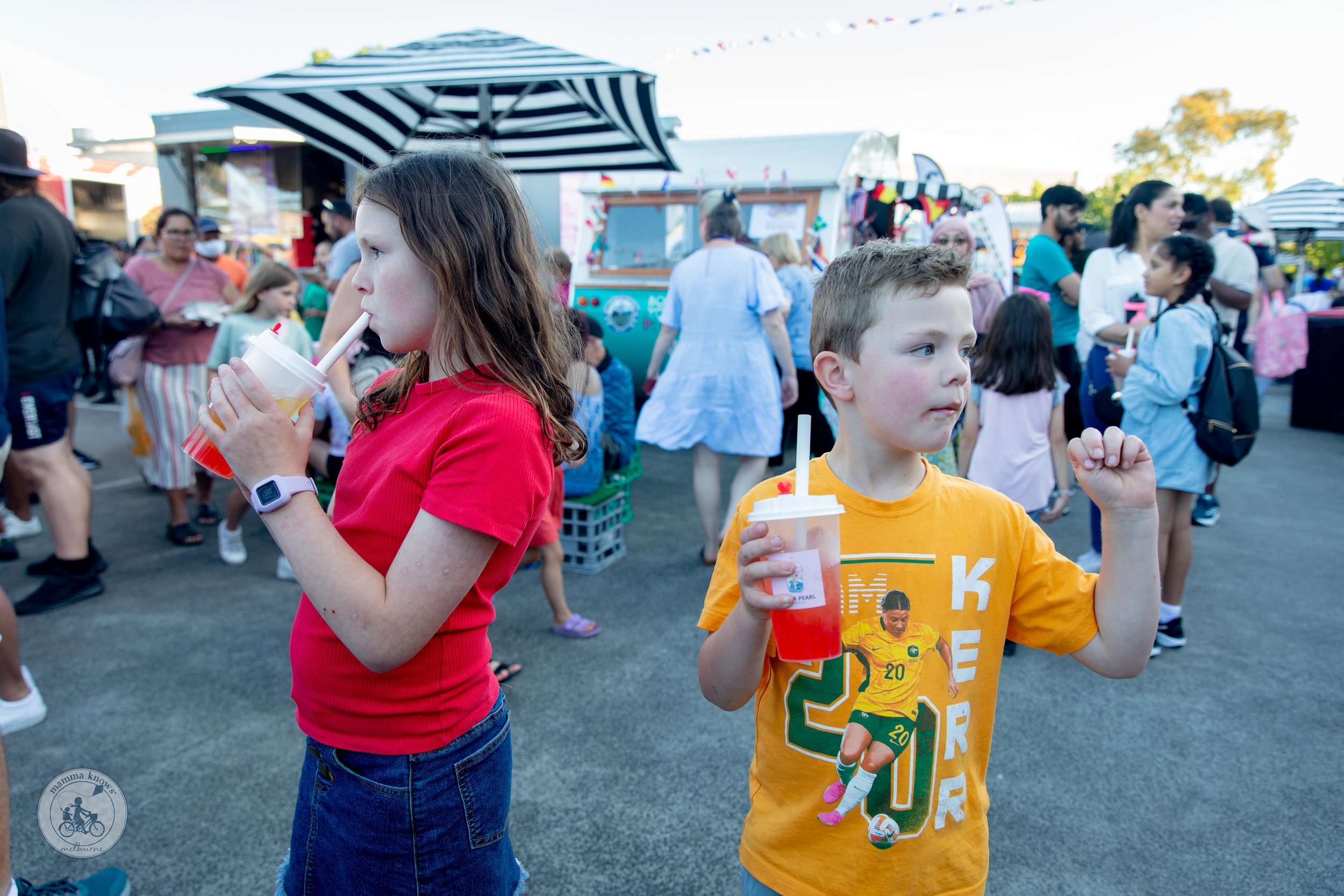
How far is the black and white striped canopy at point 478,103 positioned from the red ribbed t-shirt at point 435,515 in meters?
3.03

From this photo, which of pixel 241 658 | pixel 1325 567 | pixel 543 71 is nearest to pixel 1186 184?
pixel 1325 567

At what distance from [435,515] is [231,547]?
409cm

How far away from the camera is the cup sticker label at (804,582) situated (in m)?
1.05

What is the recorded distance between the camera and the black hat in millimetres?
3531

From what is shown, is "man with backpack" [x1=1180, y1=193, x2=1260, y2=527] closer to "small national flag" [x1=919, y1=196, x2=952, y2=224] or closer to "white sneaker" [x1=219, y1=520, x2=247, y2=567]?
"small national flag" [x1=919, y1=196, x2=952, y2=224]

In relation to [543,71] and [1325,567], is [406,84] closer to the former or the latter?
[543,71]

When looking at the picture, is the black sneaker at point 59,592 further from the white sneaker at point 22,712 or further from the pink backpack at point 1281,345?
the pink backpack at point 1281,345

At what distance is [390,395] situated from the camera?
1.44 m

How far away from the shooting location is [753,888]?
1.33m

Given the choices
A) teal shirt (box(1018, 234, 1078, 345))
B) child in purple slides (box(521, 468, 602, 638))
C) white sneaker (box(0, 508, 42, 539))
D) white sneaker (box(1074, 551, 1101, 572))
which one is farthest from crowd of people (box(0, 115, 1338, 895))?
white sneaker (box(0, 508, 42, 539))

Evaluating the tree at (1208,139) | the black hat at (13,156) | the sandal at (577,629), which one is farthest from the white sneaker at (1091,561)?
the tree at (1208,139)

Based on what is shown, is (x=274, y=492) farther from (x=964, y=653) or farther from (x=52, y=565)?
(x=52, y=565)

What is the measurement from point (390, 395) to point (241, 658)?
2581 mm

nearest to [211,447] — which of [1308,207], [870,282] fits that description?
[870,282]
